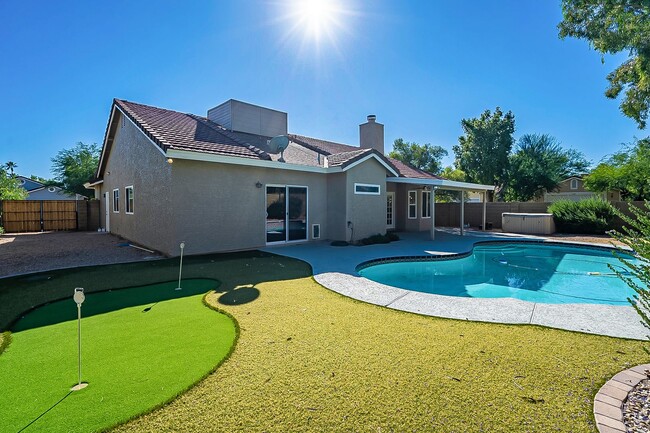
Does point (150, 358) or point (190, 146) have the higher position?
point (190, 146)

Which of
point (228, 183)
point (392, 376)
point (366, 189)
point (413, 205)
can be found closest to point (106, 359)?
point (392, 376)

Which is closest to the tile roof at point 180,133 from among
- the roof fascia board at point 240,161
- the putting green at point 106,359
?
the roof fascia board at point 240,161

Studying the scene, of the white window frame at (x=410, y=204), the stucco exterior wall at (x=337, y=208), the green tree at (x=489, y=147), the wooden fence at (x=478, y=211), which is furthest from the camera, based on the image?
the green tree at (x=489, y=147)

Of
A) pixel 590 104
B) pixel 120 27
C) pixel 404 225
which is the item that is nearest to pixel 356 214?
pixel 404 225

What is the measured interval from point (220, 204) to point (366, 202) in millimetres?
6732

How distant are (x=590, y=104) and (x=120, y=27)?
2883cm

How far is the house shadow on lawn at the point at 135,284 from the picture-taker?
18.7 feet

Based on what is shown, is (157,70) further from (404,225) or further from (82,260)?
(404,225)

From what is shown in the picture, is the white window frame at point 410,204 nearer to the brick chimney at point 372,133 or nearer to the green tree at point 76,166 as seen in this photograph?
the brick chimney at point 372,133

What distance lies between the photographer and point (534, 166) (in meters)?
32.1

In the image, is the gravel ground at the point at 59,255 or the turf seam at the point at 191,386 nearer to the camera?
the turf seam at the point at 191,386

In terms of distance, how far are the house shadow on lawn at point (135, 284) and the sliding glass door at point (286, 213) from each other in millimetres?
2825

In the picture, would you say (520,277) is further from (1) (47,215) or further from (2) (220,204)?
(1) (47,215)

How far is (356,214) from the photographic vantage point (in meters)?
14.4
